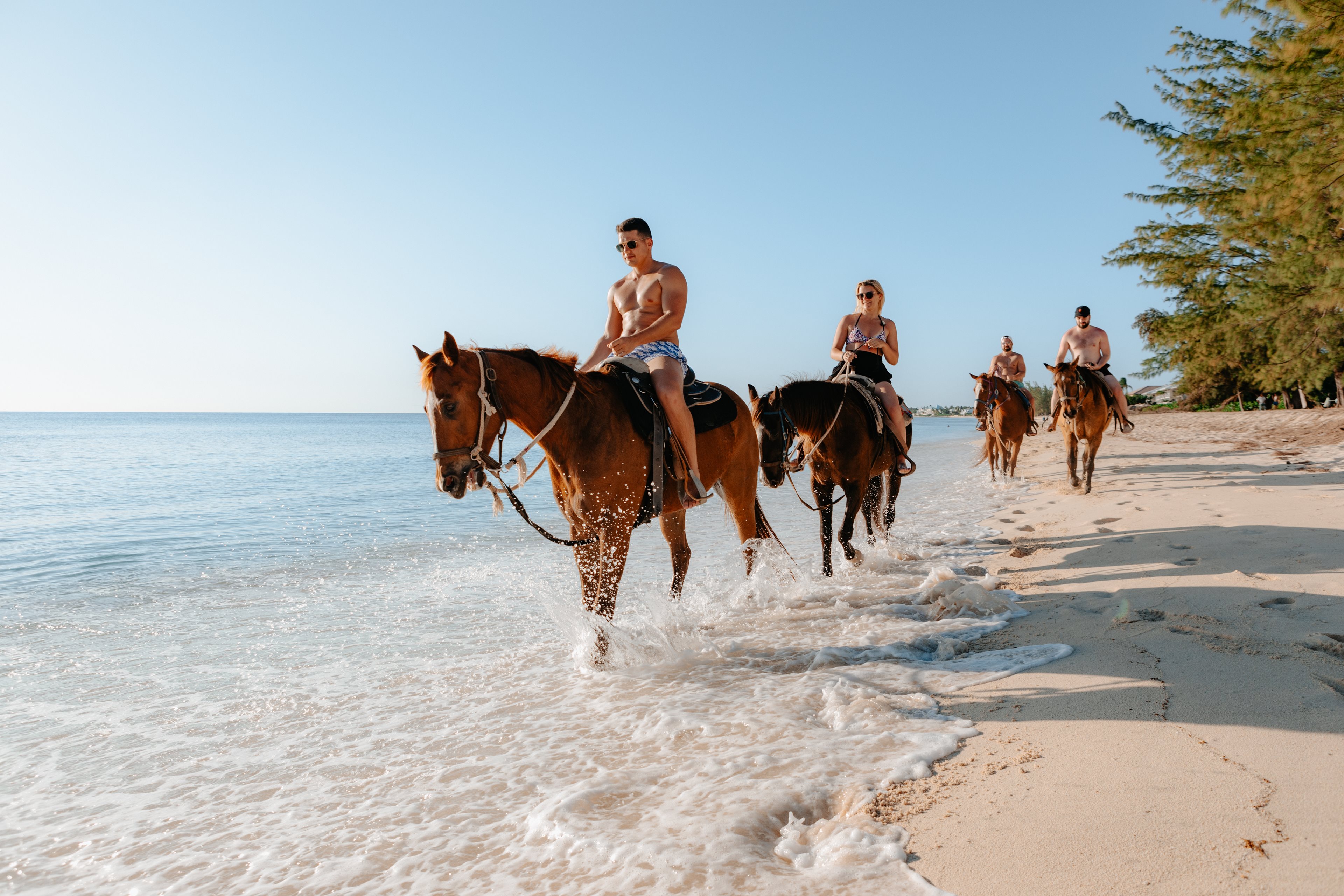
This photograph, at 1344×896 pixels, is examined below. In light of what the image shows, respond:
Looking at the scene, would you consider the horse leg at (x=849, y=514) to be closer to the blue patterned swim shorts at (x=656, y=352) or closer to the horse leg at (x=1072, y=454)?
the blue patterned swim shorts at (x=656, y=352)

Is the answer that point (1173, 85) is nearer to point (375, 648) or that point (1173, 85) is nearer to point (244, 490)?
point (375, 648)

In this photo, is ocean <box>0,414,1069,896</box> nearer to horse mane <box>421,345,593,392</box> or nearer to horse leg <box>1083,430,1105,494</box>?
horse mane <box>421,345,593,392</box>

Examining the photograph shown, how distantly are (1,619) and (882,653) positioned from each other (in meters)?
8.06

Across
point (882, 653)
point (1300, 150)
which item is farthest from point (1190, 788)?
point (1300, 150)

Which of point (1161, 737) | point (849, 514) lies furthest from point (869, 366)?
point (1161, 737)

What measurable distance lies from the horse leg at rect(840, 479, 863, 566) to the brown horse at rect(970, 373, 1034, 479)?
23.4 ft

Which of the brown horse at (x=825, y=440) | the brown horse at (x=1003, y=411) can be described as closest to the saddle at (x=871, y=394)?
the brown horse at (x=825, y=440)

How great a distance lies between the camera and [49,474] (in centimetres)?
2534

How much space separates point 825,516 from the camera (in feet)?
21.7

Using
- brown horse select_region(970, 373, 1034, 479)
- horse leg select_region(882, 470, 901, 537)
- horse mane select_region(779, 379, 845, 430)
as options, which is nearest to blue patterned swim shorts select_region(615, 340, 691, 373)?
horse mane select_region(779, 379, 845, 430)

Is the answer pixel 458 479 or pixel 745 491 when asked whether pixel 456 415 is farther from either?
pixel 745 491

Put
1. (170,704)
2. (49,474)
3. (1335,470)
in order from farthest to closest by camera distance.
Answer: (49,474) < (1335,470) < (170,704)

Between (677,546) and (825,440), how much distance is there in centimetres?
202

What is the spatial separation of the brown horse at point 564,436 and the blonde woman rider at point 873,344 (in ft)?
10.8
